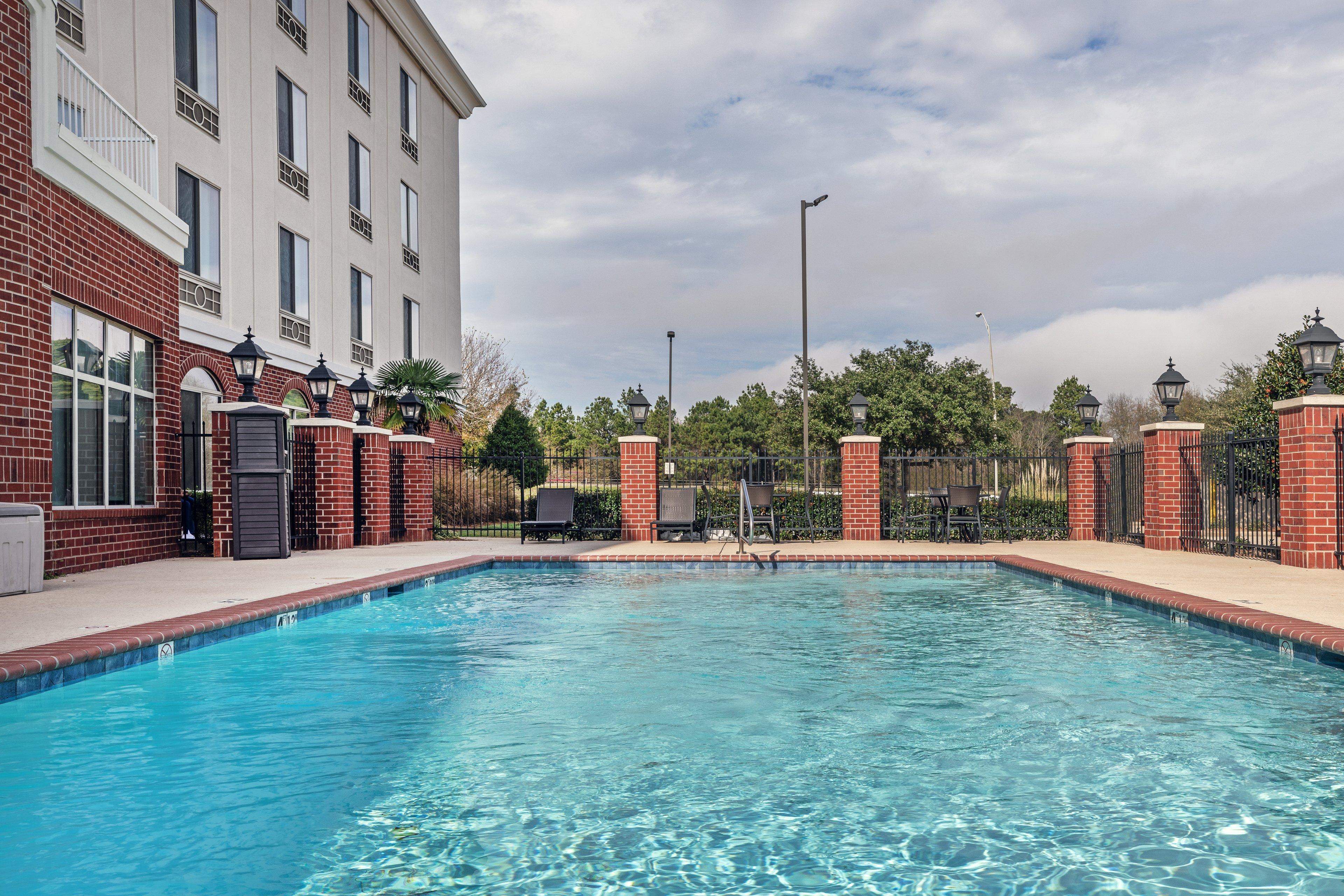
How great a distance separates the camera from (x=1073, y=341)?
1342 inches

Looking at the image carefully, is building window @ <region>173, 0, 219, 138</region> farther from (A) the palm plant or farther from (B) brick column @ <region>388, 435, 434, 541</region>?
(B) brick column @ <region>388, 435, 434, 541</region>

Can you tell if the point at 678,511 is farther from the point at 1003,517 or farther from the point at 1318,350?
the point at 1318,350

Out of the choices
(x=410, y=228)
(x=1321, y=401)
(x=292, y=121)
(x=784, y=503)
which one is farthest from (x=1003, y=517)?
(x=410, y=228)

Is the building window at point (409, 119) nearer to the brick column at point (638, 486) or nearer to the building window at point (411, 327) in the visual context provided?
the building window at point (411, 327)

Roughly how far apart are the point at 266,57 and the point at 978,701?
17550mm

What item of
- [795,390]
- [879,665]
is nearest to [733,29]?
[879,665]

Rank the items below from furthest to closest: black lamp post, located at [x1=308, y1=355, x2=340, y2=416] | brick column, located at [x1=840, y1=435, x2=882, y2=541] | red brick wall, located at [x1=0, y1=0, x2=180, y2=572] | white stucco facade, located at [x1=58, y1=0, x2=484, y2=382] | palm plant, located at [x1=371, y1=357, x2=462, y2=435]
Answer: palm plant, located at [x1=371, y1=357, x2=462, y2=435] < brick column, located at [x1=840, y1=435, x2=882, y2=541] < black lamp post, located at [x1=308, y1=355, x2=340, y2=416] < white stucco facade, located at [x1=58, y1=0, x2=484, y2=382] < red brick wall, located at [x1=0, y1=0, x2=180, y2=572]

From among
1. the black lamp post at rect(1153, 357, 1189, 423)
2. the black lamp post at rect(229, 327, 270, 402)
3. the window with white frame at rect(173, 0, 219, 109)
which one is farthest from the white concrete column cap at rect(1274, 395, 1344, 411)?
the window with white frame at rect(173, 0, 219, 109)

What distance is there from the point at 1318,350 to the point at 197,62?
672 inches

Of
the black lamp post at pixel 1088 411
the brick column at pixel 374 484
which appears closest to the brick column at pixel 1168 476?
the black lamp post at pixel 1088 411

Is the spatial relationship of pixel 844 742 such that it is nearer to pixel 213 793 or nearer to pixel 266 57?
pixel 213 793

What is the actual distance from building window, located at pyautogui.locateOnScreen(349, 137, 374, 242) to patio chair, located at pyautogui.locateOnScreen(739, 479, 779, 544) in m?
12.0

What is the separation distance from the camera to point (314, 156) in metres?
18.9

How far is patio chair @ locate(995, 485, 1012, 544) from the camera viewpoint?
14289mm
